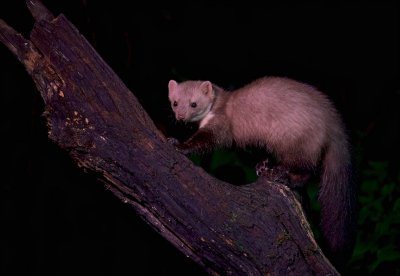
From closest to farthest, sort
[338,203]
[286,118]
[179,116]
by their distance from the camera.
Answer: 1. [338,203]
2. [286,118]
3. [179,116]

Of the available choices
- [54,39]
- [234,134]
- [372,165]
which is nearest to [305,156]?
[234,134]

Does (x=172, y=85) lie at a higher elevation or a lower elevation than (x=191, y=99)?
higher

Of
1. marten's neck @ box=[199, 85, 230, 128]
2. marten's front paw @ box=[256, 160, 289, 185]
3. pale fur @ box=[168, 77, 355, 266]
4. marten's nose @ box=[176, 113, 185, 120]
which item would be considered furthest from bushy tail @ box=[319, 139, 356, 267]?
marten's nose @ box=[176, 113, 185, 120]

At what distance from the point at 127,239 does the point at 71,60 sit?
210 centimetres

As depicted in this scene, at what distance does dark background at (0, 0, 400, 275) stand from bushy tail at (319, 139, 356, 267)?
0.47 m

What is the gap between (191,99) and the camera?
352cm

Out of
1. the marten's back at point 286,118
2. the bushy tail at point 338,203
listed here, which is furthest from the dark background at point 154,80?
the marten's back at point 286,118

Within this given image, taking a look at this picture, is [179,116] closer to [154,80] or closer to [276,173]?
[154,80]

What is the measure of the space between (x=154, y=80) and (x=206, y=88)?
15.1 inches

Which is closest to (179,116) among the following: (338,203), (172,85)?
(172,85)

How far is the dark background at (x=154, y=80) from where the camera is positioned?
3352 millimetres

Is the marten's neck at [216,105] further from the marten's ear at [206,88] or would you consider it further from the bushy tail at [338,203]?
the bushy tail at [338,203]

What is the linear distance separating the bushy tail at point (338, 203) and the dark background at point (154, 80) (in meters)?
0.47

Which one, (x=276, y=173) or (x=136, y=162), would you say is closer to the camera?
(x=136, y=162)
